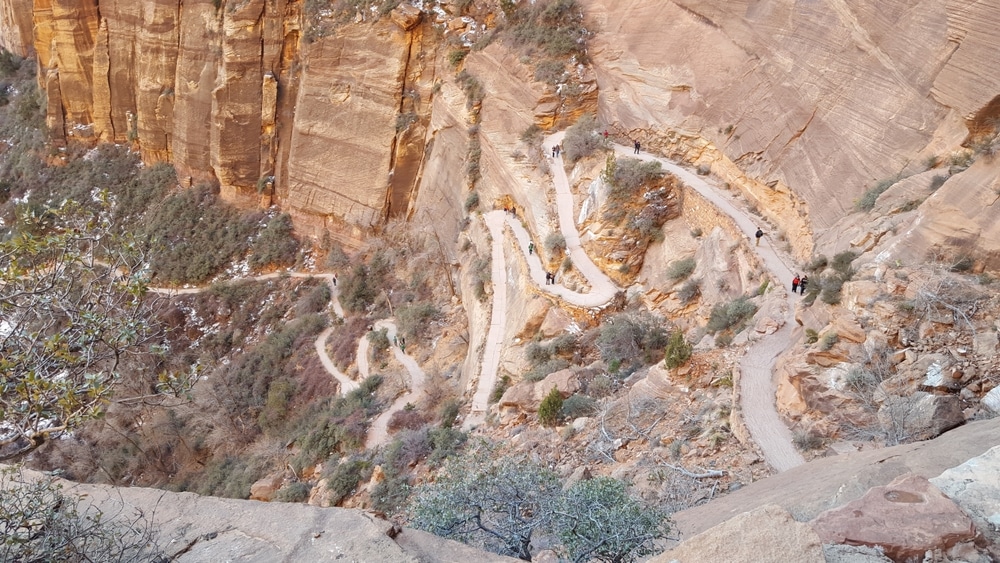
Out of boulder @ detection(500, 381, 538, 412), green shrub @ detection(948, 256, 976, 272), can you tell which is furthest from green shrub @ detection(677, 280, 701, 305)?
green shrub @ detection(948, 256, 976, 272)

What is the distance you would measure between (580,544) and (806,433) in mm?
5768

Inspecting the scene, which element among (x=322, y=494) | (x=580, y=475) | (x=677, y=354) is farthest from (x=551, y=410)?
(x=322, y=494)

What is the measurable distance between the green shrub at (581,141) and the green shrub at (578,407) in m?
11.1

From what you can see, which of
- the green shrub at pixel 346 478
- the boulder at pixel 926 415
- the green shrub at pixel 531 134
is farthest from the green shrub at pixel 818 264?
the green shrub at pixel 346 478

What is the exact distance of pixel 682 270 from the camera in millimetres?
17172

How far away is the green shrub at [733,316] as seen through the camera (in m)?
14.0

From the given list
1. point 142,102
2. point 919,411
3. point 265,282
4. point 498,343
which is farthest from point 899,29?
point 142,102

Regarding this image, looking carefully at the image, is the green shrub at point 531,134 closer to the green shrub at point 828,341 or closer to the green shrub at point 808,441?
the green shrub at point 828,341

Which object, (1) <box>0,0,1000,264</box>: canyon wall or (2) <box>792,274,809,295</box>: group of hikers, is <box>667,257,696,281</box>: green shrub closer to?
(1) <box>0,0,1000,264</box>: canyon wall

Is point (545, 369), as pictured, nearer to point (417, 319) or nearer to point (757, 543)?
point (417, 319)

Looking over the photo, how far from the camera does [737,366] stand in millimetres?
12133

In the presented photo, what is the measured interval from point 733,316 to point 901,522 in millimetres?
10122

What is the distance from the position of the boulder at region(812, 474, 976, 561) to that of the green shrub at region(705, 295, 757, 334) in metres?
9.49

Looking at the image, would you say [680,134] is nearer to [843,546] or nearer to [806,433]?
[806,433]
